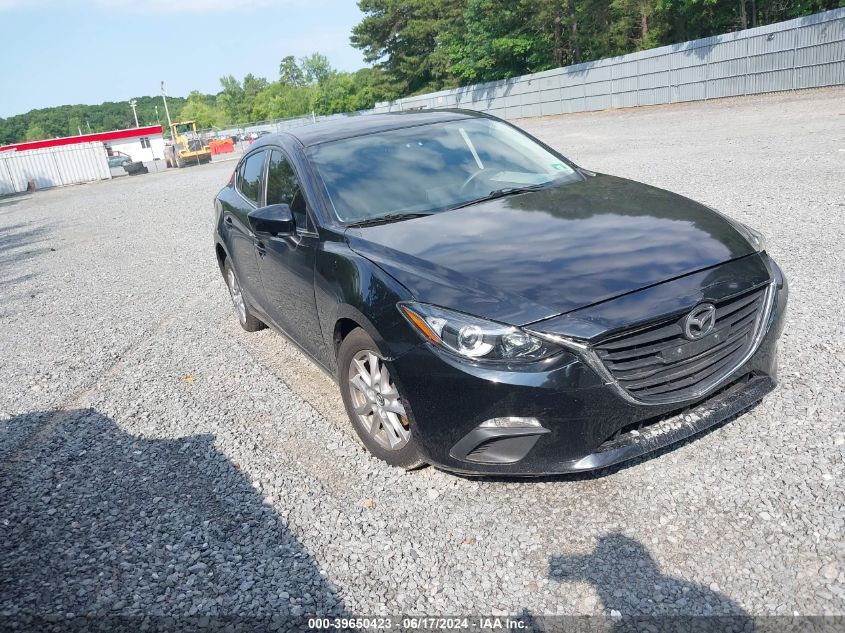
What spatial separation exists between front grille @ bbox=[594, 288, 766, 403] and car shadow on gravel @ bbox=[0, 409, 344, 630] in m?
1.51

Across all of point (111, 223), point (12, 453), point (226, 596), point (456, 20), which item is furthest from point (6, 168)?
point (226, 596)

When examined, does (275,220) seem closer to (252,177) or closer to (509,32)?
(252,177)

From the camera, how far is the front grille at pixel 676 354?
9.50 feet

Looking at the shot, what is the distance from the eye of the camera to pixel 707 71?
94.9 ft

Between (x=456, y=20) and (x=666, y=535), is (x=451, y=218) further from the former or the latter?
(x=456, y=20)

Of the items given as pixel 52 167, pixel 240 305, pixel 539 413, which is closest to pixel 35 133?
pixel 52 167

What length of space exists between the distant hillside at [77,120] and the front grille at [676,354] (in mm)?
186205

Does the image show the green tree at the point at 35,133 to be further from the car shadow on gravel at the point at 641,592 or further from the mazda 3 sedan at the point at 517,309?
the car shadow on gravel at the point at 641,592

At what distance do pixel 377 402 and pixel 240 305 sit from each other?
3231mm

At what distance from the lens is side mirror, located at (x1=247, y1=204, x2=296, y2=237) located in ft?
13.6

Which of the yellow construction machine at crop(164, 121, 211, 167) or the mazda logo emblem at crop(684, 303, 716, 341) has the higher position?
the yellow construction machine at crop(164, 121, 211, 167)

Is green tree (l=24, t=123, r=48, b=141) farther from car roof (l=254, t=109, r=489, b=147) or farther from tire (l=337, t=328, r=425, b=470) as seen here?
tire (l=337, t=328, r=425, b=470)

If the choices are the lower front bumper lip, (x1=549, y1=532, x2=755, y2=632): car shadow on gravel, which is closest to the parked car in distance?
the lower front bumper lip

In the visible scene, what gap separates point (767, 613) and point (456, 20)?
2356 inches
